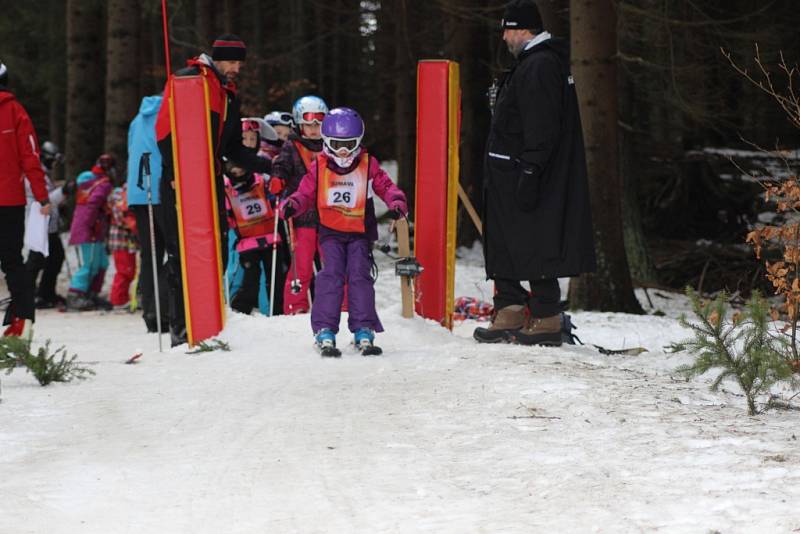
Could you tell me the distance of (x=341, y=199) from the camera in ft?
23.6

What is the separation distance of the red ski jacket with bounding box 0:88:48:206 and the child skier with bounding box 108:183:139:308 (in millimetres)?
3496

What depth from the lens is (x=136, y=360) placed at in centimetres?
743

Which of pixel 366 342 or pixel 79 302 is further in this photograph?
pixel 79 302

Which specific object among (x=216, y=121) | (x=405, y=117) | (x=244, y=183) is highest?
(x=405, y=117)

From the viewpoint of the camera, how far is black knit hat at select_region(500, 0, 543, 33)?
23.5 ft

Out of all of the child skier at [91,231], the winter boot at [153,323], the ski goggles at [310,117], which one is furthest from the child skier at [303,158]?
the child skier at [91,231]

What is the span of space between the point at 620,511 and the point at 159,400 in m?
2.87

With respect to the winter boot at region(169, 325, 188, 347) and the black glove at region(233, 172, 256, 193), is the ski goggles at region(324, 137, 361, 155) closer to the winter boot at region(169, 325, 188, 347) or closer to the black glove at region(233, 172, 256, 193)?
the winter boot at region(169, 325, 188, 347)

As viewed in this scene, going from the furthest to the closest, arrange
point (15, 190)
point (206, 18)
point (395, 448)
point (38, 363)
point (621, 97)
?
point (206, 18) < point (621, 97) < point (15, 190) < point (38, 363) < point (395, 448)

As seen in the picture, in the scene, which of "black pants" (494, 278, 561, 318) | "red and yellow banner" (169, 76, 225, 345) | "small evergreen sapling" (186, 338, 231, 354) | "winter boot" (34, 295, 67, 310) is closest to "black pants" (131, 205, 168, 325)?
"red and yellow banner" (169, 76, 225, 345)

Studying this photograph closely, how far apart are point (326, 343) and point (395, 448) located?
7.80 ft

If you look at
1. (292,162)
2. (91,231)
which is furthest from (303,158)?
(91,231)

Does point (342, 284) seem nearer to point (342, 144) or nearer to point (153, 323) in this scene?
point (342, 144)

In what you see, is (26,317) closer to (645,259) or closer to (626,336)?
(626,336)
